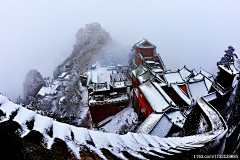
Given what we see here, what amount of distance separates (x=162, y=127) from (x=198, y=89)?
9612 millimetres

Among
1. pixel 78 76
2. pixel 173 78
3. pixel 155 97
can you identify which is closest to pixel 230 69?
pixel 155 97

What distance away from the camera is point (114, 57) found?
48.5 metres

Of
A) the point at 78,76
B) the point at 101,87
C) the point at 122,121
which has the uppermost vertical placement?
the point at 101,87

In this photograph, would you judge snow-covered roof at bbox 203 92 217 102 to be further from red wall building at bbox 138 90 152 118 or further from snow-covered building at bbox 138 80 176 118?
red wall building at bbox 138 90 152 118

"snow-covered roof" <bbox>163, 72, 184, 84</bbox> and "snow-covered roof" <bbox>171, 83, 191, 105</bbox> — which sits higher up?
"snow-covered roof" <bbox>163, 72, 184, 84</bbox>

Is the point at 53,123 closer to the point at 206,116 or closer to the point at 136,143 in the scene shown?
the point at 136,143

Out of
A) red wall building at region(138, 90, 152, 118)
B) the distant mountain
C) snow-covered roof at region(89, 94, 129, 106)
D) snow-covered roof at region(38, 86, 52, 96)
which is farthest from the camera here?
snow-covered roof at region(38, 86, 52, 96)

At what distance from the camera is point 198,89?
1872cm

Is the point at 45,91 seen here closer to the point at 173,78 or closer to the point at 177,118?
the point at 173,78

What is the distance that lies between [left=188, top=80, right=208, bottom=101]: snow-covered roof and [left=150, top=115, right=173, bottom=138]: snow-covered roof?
716 cm

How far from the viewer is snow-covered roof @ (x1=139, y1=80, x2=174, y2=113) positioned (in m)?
15.5

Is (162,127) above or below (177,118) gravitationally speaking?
below

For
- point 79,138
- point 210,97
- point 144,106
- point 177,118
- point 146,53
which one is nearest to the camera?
point 79,138

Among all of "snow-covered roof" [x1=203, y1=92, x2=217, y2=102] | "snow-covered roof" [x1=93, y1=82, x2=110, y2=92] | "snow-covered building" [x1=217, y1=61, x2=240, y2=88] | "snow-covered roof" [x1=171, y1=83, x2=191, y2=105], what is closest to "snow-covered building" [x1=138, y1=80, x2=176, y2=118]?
"snow-covered roof" [x1=171, y1=83, x2=191, y2=105]
